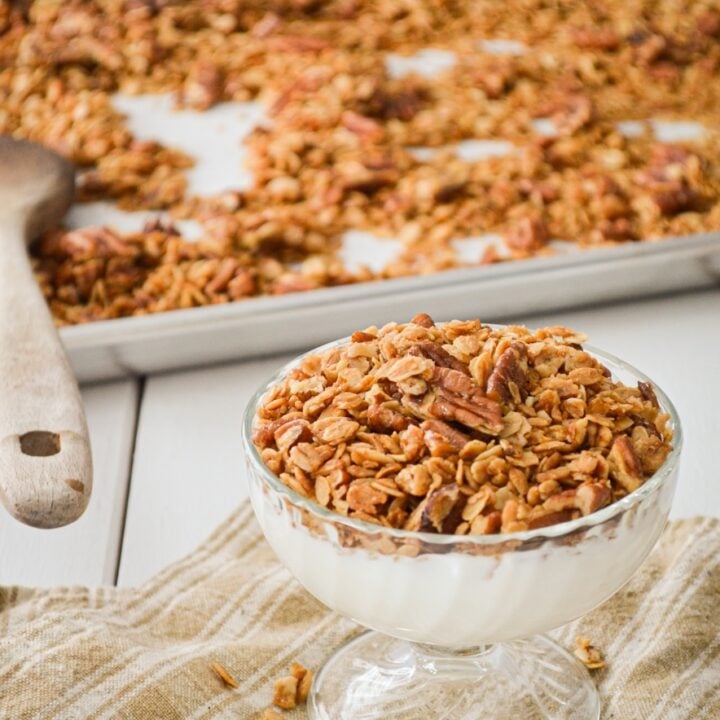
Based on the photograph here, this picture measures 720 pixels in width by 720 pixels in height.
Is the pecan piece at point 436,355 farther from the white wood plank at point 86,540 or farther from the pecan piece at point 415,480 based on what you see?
the white wood plank at point 86,540

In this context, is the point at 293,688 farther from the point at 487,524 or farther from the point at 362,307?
the point at 362,307

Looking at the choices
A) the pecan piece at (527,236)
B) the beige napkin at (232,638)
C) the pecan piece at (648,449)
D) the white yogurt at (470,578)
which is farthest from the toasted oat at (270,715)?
the pecan piece at (527,236)

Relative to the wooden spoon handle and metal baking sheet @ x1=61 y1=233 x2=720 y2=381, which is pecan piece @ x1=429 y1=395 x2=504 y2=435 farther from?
metal baking sheet @ x1=61 y1=233 x2=720 y2=381

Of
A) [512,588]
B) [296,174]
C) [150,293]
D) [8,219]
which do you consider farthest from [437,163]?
[512,588]

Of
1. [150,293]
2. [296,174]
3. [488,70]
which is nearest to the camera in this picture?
[150,293]

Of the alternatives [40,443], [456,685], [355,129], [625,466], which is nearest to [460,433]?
[625,466]

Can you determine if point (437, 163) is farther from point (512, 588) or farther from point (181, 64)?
point (512, 588)

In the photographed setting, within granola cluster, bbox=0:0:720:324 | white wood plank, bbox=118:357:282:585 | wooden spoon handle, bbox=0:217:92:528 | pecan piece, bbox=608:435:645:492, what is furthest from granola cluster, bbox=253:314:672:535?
granola cluster, bbox=0:0:720:324
